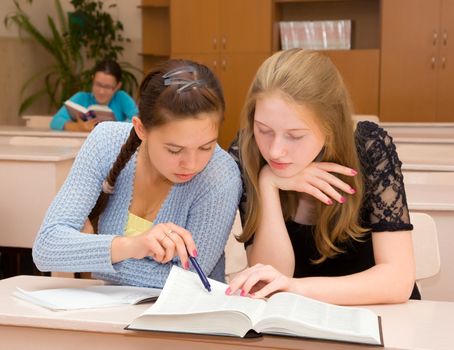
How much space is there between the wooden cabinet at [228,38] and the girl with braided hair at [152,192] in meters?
5.14

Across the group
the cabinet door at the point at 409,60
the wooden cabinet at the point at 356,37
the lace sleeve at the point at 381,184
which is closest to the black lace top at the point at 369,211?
the lace sleeve at the point at 381,184

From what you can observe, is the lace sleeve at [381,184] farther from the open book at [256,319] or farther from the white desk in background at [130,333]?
the open book at [256,319]

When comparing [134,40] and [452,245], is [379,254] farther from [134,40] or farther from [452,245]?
[134,40]

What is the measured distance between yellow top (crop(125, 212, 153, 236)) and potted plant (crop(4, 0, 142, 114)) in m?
5.53

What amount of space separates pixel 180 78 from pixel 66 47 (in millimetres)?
5953

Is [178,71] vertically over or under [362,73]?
over

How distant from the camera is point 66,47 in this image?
7.26 metres

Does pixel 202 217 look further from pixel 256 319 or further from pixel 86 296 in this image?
pixel 256 319

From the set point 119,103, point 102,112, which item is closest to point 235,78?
point 119,103

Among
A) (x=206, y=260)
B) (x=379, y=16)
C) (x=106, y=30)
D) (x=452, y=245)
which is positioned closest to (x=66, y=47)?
(x=106, y=30)

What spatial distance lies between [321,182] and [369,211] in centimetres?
15

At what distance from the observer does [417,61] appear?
21.4 feet

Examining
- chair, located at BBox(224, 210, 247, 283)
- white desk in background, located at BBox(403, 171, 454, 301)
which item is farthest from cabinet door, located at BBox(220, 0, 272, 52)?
chair, located at BBox(224, 210, 247, 283)

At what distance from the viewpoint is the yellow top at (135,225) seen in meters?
1.74
